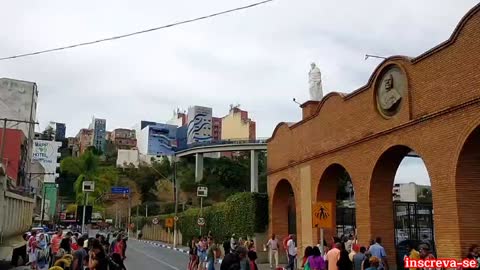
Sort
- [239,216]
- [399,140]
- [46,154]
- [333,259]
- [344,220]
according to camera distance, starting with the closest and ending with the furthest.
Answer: [333,259], [399,140], [344,220], [239,216], [46,154]

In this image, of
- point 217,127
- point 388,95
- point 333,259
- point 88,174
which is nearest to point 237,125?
point 217,127

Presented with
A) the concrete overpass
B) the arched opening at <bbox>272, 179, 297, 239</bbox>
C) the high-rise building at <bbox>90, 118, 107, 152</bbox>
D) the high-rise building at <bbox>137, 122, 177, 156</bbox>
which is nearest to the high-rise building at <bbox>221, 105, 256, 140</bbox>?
the high-rise building at <bbox>137, 122, 177, 156</bbox>

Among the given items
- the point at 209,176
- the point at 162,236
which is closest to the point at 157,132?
the point at 209,176

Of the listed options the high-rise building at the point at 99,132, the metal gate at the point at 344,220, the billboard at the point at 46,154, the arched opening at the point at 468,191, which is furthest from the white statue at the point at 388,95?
the high-rise building at the point at 99,132

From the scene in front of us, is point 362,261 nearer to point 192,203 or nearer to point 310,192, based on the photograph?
point 310,192

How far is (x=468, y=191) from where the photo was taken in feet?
43.1

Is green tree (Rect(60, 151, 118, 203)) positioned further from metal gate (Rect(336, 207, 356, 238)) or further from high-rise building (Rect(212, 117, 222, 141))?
high-rise building (Rect(212, 117, 222, 141))

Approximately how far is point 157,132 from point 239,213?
5019 inches

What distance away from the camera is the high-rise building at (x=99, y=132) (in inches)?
6834

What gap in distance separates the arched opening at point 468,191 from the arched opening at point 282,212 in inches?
520

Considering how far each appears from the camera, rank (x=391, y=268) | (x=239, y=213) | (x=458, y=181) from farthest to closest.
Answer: (x=239, y=213) → (x=391, y=268) → (x=458, y=181)

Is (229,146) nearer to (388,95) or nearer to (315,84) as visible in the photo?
(315,84)

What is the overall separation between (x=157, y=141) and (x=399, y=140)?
5551 inches

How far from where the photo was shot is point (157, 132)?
153500 mm
